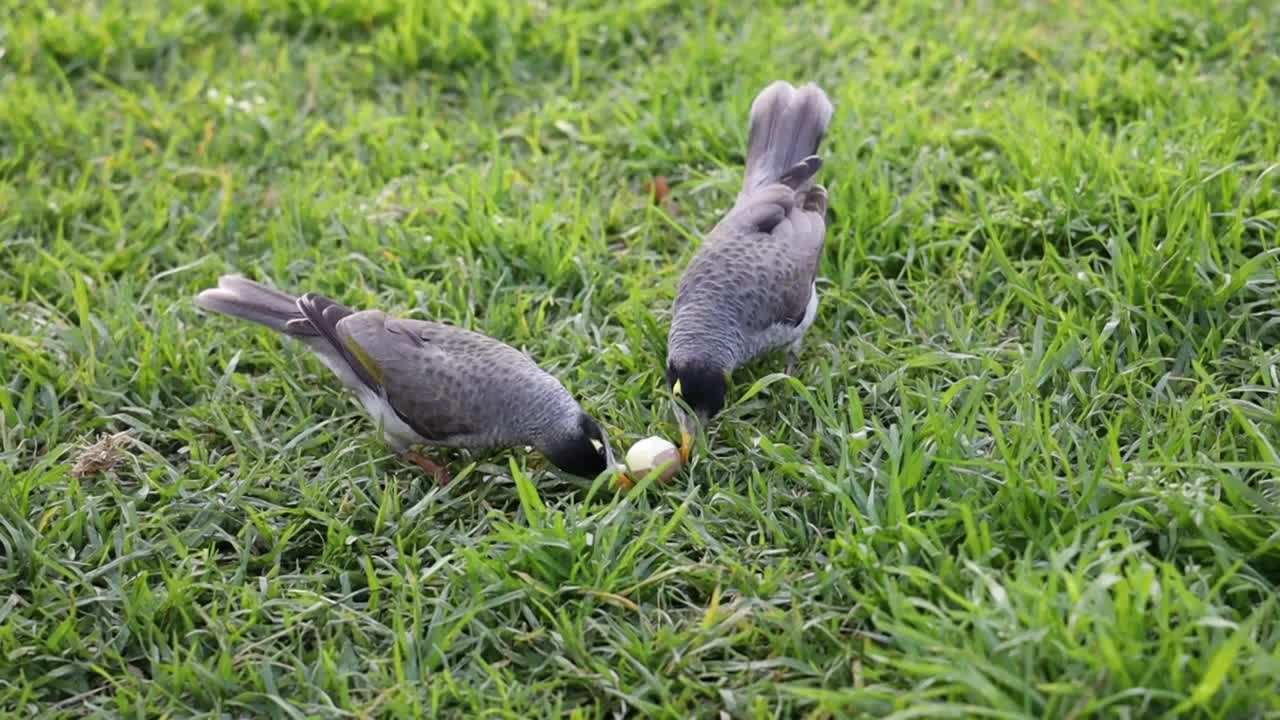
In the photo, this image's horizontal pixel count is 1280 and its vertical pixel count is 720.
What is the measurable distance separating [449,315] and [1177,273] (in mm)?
2774

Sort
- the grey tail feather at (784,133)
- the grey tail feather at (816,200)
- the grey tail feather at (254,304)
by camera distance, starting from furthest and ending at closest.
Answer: the grey tail feather at (784,133) < the grey tail feather at (816,200) < the grey tail feather at (254,304)

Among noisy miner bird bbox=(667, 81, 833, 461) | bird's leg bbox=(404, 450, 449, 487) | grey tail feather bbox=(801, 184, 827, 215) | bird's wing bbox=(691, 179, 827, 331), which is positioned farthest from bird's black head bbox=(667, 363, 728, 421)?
grey tail feather bbox=(801, 184, 827, 215)

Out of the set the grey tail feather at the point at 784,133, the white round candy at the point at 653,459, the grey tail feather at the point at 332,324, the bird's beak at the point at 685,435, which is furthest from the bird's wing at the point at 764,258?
the grey tail feather at the point at 332,324

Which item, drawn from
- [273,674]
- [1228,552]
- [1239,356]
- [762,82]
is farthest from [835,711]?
[762,82]

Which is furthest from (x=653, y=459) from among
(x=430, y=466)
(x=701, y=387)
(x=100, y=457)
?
(x=100, y=457)

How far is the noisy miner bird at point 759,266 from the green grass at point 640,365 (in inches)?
7.2

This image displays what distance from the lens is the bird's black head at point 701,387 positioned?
4172 millimetres

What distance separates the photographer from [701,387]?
13.7 feet

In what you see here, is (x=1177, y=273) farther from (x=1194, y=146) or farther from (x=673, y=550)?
(x=673, y=550)

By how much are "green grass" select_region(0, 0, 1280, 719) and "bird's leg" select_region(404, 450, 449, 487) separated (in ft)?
0.23

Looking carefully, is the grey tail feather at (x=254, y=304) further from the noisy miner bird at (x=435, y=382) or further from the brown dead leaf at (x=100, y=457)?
the brown dead leaf at (x=100, y=457)

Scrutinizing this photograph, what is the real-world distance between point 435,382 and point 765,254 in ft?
4.35

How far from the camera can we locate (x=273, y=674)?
A: 346 cm

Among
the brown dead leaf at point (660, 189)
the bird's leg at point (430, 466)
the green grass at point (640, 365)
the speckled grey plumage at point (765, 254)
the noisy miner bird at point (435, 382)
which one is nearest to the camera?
the green grass at point (640, 365)
